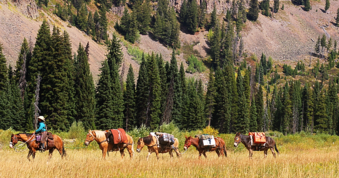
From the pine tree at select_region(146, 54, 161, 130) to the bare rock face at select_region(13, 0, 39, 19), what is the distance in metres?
60.0

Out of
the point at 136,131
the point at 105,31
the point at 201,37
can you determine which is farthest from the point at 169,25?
the point at 136,131

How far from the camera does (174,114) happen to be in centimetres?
7250

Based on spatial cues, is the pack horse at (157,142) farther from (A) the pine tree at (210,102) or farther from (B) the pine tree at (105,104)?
(A) the pine tree at (210,102)

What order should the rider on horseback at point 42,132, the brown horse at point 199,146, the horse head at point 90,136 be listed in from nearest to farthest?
1. the rider on horseback at point 42,132
2. the horse head at point 90,136
3. the brown horse at point 199,146

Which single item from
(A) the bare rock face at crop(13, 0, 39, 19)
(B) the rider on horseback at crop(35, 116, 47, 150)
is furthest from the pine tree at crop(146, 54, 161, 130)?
(A) the bare rock face at crop(13, 0, 39, 19)

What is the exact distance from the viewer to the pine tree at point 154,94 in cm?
6749

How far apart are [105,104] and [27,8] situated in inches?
2601

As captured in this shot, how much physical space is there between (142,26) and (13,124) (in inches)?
5020

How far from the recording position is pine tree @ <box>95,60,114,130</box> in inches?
2327

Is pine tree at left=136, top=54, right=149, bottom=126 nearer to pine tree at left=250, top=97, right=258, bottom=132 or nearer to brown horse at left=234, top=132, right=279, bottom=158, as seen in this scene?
pine tree at left=250, top=97, right=258, bottom=132

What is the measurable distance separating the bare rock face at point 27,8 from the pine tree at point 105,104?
61.7 metres

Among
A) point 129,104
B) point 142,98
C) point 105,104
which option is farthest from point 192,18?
point 105,104

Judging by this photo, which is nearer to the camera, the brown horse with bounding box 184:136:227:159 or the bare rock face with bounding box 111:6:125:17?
the brown horse with bounding box 184:136:227:159

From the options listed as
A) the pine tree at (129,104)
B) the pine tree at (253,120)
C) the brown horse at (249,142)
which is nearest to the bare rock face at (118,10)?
the pine tree at (253,120)
